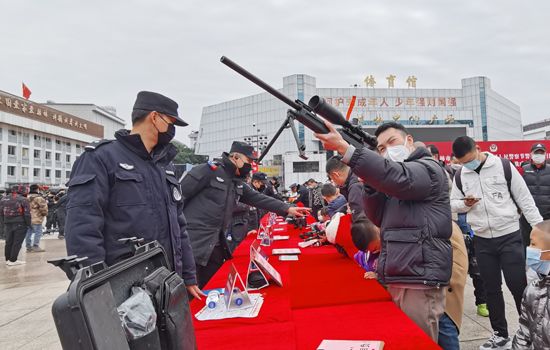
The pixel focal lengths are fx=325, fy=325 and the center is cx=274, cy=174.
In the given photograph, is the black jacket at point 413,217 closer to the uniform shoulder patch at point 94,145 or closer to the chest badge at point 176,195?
the chest badge at point 176,195

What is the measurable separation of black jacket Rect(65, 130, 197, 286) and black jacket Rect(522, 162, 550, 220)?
16.9 feet

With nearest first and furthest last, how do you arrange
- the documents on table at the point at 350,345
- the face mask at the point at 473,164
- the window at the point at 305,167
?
the documents on table at the point at 350,345, the face mask at the point at 473,164, the window at the point at 305,167

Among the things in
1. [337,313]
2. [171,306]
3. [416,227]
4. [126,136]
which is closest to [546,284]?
[416,227]

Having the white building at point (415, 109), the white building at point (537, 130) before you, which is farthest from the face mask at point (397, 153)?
the white building at point (537, 130)

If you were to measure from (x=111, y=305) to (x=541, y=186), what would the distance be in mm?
5919

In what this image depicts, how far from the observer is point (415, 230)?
67.9 inches

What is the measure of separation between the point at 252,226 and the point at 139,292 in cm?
793

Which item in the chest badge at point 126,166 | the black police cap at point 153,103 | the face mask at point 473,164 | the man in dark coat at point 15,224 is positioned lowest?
the man in dark coat at point 15,224

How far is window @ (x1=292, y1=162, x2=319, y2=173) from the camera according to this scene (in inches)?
1527

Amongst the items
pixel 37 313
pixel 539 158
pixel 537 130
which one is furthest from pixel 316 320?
pixel 537 130

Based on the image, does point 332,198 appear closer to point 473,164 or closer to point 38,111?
point 473,164

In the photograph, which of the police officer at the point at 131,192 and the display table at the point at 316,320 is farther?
the police officer at the point at 131,192

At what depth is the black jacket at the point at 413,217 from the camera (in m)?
1.60

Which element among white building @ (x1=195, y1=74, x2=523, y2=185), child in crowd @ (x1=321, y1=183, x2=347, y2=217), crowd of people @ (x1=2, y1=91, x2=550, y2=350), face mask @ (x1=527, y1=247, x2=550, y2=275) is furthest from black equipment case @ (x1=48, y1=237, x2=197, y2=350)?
white building @ (x1=195, y1=74, x2=523, y2=185)
